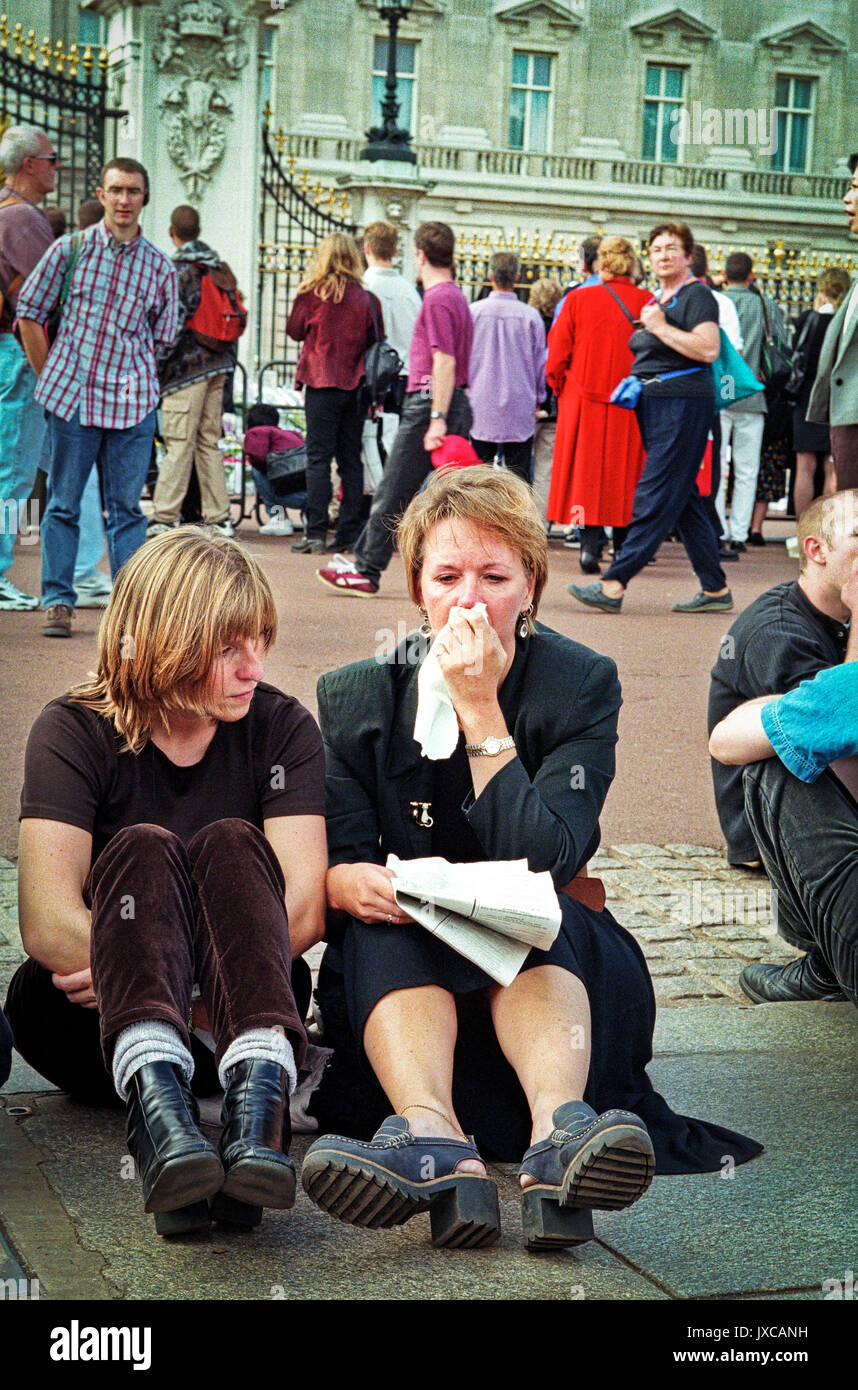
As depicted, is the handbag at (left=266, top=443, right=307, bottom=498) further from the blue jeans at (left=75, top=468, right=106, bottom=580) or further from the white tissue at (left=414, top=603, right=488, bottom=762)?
the white tissue at (left=414, top=603, right=488, bottom=762)

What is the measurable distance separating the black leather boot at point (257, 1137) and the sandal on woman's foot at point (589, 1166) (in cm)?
37

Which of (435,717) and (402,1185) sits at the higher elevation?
(435,717)

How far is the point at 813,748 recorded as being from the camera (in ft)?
11.0

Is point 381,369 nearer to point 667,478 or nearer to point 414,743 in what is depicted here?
point 667,478

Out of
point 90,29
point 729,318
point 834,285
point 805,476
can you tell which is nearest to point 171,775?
point 729,318

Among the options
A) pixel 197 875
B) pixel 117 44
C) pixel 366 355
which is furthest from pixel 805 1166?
pixel 117 44

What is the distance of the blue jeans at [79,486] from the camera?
7.64 meters

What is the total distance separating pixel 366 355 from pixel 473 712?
8259 millimetres

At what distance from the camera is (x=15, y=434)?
26.6 ft

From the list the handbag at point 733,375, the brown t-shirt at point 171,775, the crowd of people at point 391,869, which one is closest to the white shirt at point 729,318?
the handbag at point 733,375

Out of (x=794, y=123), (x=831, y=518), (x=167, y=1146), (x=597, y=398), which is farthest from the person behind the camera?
(x=794, y=123)

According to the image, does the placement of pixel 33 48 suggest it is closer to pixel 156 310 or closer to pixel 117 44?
pixel 117 44

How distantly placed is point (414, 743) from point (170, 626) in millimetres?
518

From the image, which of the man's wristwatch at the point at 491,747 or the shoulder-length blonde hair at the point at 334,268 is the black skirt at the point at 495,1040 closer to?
the man's wristwatch at the point at 491,747
